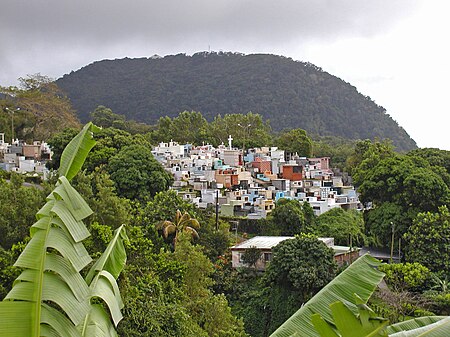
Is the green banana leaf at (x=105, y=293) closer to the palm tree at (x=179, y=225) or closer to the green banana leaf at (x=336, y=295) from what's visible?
the green banana leaf at (x=336, y=295)

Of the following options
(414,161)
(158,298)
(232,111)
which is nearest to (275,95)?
(232,111)

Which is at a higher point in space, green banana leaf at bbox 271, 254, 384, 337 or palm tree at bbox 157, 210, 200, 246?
green banana leaf at bbox 271, 254, 384, 337

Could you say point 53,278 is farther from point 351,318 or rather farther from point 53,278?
point 351,318

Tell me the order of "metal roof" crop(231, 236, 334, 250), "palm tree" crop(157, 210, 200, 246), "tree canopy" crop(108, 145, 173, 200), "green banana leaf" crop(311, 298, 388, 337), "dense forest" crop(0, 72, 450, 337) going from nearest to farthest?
"green banana leaf" crop(311, 298, 388, 337), "dense forest" crop(0, 72, 450, 337), "palm tree" crop(157, 210, 200, 246), "metal roof" crop(231, 236, 334, 250), "tree canopy" crop(108, 145, 173, 200)

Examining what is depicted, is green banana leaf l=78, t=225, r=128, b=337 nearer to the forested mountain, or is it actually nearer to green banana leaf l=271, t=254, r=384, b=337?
green banana leaf l=271, t=254, r=384, b=337

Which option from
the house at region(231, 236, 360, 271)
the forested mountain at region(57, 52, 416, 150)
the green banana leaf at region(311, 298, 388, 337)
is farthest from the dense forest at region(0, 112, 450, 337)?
the forested mountain at region(57, 52, 416, 150)

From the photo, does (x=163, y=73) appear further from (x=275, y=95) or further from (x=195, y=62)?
(x=275, y=95)

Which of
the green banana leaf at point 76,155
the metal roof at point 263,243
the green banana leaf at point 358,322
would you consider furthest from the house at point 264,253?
the green banana leaf at point 358,322

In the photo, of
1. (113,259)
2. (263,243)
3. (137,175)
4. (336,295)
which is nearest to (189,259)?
(263,243)
